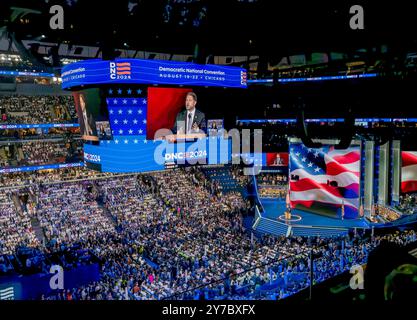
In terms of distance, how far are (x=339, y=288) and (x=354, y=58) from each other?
180 inches

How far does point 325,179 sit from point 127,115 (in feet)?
41.1

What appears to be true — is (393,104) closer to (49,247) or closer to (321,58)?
(321,58)

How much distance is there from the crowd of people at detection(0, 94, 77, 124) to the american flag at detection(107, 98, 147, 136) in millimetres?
→ 15818

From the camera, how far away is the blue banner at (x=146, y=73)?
14961mm

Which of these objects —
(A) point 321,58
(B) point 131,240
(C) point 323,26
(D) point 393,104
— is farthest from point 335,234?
(C) point 323,26

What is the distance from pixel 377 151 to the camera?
21156mm

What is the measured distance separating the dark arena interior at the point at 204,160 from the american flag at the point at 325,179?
9 centimetres

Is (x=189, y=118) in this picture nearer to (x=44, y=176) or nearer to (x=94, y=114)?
(x=94, y=114)

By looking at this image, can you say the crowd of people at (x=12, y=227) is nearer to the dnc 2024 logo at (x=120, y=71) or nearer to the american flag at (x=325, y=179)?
the dnc 2024 logo at (x=120, y=71)

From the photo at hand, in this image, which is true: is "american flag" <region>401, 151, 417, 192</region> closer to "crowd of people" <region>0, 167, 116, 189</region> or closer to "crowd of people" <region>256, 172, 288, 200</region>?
"crowd of people" <region>256, 172, 288, 200</region>

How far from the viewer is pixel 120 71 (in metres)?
15.0

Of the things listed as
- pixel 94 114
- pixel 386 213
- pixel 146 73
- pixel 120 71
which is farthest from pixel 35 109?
pixel 386 213

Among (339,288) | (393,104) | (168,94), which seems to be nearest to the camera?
(339,288)

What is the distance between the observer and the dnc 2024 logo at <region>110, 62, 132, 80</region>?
14930 mm
